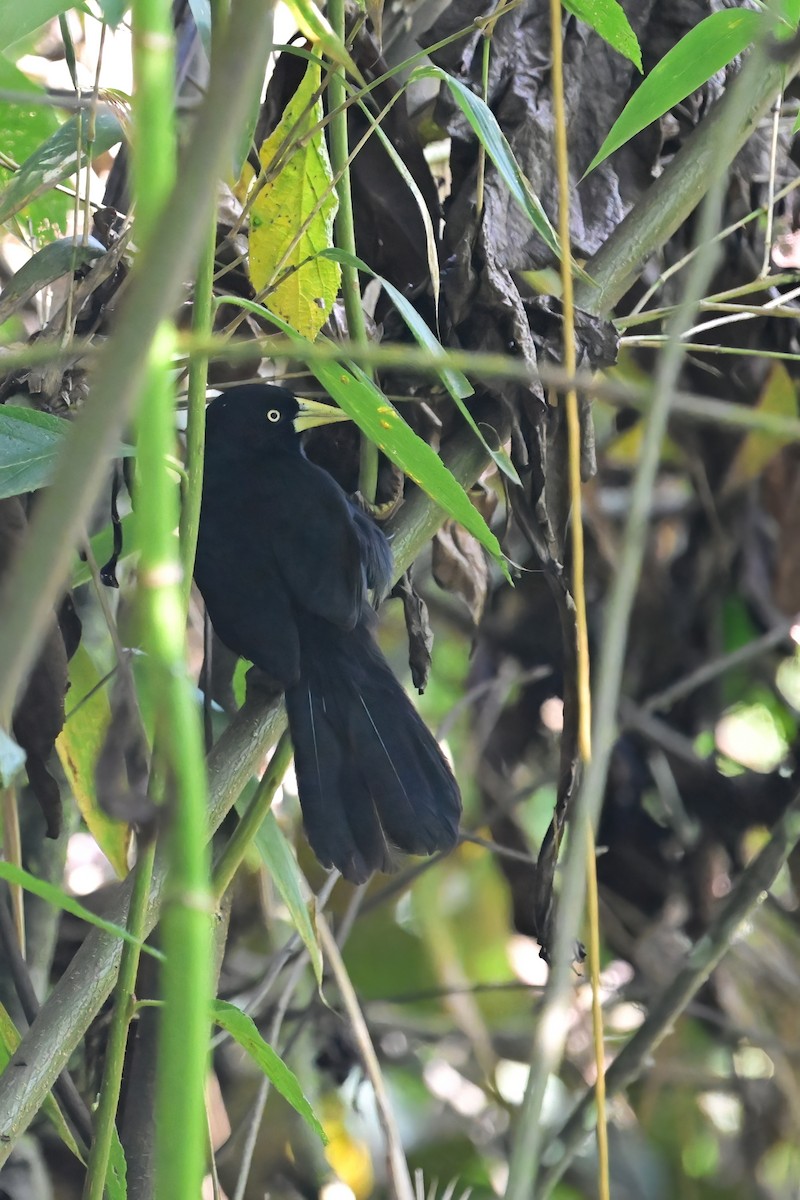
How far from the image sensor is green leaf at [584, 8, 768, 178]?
116cm

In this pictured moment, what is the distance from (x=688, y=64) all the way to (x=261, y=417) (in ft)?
3.14

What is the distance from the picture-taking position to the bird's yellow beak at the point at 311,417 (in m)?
1.71

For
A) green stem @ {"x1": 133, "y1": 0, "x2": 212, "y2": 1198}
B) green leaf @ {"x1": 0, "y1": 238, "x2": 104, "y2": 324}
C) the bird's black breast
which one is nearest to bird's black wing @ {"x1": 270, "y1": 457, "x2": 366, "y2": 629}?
the bird's black breast

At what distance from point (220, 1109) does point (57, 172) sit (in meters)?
1.59

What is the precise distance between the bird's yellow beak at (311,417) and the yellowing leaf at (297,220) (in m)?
0.35

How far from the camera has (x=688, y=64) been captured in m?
1.19

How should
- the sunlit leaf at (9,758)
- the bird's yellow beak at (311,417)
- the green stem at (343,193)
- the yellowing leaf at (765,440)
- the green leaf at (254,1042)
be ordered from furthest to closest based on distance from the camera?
the yellowing leaf at (765,440) < the bird's yellow beak at (311,417) < the green stem at (343,193) < the green leaf at (254,1042) < the sunlit leaf at (9,758)

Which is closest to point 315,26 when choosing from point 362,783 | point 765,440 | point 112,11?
point 112,11

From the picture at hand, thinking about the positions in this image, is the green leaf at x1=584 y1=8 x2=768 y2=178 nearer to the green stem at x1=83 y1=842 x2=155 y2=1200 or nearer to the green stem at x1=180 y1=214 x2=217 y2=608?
the green stem at x1=180 y1=214 x2=217 y2=608

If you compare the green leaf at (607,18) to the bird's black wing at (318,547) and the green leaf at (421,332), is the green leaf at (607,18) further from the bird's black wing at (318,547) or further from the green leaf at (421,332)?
the bird's black wing at (318,547)

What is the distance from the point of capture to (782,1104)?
250 cm

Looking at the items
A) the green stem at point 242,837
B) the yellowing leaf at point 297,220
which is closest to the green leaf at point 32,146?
the yellowing leaf at point 297,220

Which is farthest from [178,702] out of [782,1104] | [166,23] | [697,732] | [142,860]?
[782,1104]

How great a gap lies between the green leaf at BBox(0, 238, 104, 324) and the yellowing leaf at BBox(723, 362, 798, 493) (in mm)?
1252
